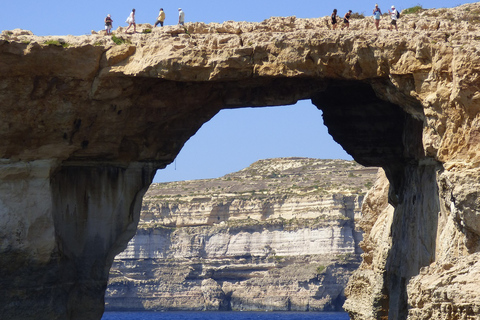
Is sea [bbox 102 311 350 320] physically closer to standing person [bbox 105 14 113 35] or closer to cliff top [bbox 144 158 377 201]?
cliff top [bbox 144 158 377 201]

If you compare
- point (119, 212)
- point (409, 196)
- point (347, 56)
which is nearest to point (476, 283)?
point (347, 56)

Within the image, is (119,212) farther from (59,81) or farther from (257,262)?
(257,262)

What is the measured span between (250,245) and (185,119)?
64368mm

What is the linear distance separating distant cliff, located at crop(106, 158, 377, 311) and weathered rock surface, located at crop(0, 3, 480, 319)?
188 feet

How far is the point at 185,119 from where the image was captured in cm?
2927

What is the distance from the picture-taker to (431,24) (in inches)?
960

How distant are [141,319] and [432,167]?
184ft

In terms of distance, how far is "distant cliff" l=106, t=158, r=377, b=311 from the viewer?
89.1 m

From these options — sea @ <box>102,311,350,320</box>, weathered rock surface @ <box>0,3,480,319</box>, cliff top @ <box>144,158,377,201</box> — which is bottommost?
sea @ <box>102,311,350,320</box>

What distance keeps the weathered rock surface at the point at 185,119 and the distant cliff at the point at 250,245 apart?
188 feet

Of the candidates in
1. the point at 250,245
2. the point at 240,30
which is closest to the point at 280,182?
the point at 250,245

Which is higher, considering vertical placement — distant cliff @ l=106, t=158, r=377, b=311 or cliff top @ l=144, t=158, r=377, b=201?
cliff top @ l=144, t=158, r=377, b=201

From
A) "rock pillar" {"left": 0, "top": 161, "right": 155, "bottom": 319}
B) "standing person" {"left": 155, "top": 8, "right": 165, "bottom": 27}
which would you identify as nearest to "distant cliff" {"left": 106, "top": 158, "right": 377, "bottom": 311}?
"rock pillar" {"left": 0, "top": 161, "right": 155, "bottom": 319}

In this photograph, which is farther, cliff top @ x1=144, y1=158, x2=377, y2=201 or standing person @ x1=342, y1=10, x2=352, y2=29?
cliff top @ x1=144, y1=158, x2=377, y2=201
